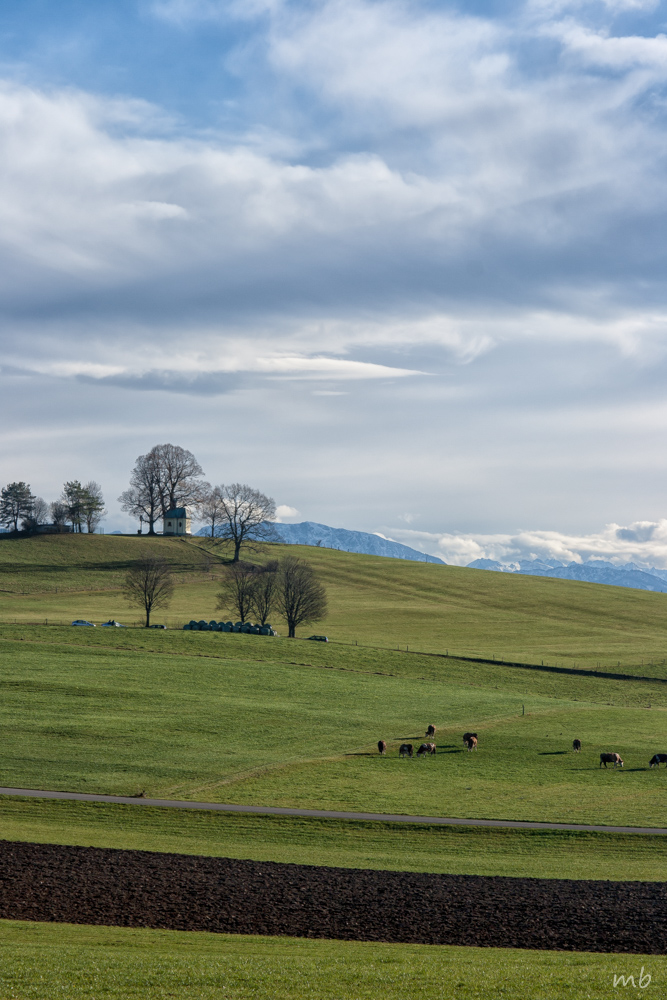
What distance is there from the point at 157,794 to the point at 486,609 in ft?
286

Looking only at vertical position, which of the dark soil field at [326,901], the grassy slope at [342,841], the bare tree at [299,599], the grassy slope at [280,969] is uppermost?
the bare tree at [299,599]

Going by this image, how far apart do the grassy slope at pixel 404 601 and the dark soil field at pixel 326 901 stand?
58.3 m

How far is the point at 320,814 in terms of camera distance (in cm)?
3347

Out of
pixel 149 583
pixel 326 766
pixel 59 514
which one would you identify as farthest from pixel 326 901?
pixel 59 514

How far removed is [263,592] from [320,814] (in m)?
61.3

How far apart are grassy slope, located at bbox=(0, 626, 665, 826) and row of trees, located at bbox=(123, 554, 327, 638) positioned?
12.6m

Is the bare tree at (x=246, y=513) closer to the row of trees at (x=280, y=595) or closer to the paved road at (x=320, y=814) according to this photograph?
the row of trees at (x=280, y=595)

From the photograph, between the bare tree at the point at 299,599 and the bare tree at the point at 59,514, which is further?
the bare tree at the point at 59,514

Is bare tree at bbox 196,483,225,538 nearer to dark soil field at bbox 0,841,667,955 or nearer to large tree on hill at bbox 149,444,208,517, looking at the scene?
large tree on hill at bbox 149,444,208,517

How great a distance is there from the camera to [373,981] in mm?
15008

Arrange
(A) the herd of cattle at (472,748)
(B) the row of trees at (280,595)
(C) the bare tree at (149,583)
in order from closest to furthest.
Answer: (A) the herd of cattle at (472,748), (B) the row of trees at (280,595), (C) the bare tree at (149,583)

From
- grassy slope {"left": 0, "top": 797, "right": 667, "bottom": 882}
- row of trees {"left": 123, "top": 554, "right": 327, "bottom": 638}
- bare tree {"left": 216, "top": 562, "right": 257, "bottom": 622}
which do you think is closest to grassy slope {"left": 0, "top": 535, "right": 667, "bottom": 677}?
row of trees {"left": 123, "top": 554, "right": 327, "bottom": 638}

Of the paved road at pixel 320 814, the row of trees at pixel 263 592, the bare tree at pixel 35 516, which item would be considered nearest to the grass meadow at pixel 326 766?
the paved road at pixel 320 814

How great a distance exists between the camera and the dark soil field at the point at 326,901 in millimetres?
20047
